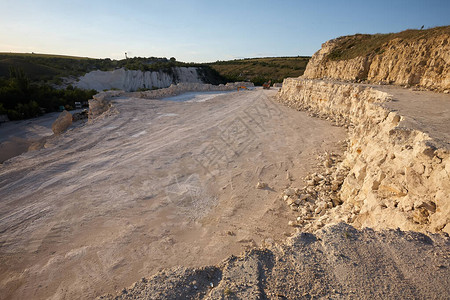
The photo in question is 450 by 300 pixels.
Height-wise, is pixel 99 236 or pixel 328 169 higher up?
pixel 328 169

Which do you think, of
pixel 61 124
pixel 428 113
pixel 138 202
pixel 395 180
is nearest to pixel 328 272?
pixel 395 180

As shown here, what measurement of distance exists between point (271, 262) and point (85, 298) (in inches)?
116

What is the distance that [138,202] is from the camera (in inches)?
235

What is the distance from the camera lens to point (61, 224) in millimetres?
5215

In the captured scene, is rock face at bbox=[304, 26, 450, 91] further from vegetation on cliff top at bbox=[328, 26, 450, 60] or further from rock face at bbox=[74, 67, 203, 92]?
rock face at bbox=[74, 67, 203, 92]

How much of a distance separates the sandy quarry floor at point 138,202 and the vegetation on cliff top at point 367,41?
6.88 m

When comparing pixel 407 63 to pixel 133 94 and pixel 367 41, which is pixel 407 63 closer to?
pixel 367 41

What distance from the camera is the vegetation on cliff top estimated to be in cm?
1137

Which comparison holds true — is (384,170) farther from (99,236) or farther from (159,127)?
(159,127)

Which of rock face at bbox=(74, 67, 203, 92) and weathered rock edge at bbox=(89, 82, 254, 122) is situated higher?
rock face at bbox=(74, 67, 203, 92)

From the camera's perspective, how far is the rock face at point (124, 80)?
3234 cm

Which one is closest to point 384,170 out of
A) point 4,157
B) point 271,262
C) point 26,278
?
point 271,262

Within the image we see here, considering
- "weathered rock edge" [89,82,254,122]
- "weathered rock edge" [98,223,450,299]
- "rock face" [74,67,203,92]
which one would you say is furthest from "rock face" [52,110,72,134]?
"rock face" [74,67,203,92]

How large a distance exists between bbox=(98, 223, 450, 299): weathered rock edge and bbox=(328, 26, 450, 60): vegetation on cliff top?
11.9 m
